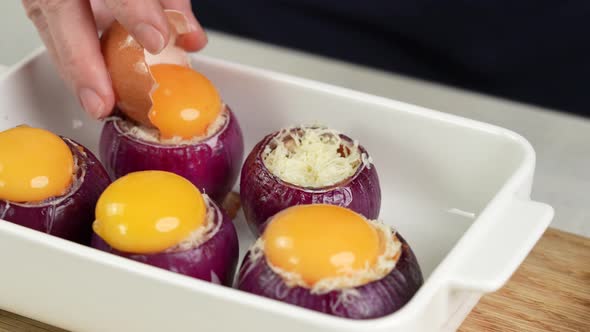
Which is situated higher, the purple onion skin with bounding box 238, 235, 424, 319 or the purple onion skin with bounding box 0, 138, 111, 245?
the purple onion skin with bounding box 238, 235, 424, 319

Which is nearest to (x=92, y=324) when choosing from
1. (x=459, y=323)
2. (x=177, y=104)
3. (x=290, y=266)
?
(x=290, y=266)

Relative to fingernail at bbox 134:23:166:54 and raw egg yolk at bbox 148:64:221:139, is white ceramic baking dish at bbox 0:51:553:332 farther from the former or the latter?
fingernail at bbox 134:23:166:54

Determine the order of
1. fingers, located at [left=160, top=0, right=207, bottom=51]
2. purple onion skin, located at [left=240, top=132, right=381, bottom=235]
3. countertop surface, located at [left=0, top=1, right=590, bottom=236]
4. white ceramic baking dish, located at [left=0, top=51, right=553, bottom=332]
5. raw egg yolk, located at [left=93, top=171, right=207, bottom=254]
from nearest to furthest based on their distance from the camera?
white ceramic baking dish, located at [left=0, top=51, right=553, bottom=332]
raw egg yolk, located at [left=93, top=171, right=207, bottom=254]
purple onion skin, located at [left=240, top=132, right=381, bottom=235]
fingers, located at [left=160, top=0, right=207, bottom=51]
countertop surface, located at [left=0, top=1, right=590, bottom=236]

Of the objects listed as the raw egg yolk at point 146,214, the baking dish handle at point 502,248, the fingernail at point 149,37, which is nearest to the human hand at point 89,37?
the fingernail at point 149,37

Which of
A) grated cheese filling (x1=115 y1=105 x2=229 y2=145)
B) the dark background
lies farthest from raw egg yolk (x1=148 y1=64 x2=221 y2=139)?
the dark background

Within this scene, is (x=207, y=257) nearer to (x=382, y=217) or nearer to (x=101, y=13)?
(x=382, y=217)

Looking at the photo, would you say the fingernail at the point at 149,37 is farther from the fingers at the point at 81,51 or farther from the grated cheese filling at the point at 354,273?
the grated cheese filling at the point at 354,273

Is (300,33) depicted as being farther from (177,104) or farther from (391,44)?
(177,104)
